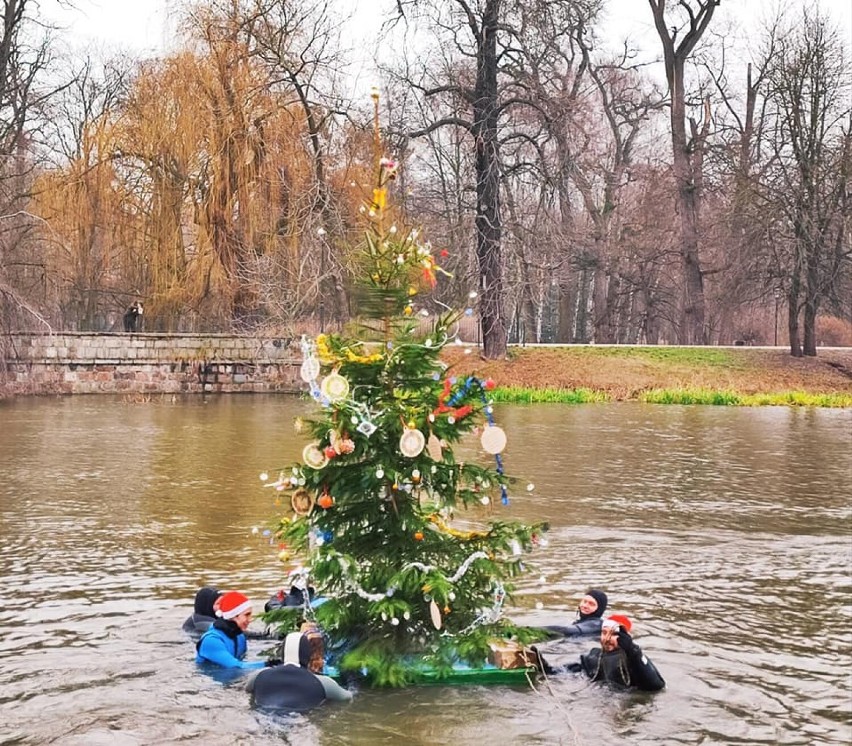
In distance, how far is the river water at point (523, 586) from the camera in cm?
682

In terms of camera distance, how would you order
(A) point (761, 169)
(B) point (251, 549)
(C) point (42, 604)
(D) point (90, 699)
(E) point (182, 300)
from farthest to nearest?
(A) point (761, 169)
(E) point (182, 300)
(B) point (251, 549)
(C) point (42, 604)
(D) point (90, 699)

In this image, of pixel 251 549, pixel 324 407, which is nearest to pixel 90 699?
pixel 324 407

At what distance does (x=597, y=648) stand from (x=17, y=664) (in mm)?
4040

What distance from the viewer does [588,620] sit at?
8664 millimetres

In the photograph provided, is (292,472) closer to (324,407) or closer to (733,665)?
(324,407)

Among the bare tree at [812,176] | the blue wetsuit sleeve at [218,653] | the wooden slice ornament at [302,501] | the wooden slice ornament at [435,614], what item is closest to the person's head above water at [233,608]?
the blue wetsuit sleeve at [218,653]

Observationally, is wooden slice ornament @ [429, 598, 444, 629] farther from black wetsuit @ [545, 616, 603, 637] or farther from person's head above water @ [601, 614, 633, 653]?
black wetsuit @ [545, 616, 603, 637]

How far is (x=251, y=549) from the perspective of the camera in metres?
11.5

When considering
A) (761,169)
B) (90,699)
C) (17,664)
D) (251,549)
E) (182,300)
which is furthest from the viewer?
(761,169)

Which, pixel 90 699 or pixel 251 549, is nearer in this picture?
pixel 90 699

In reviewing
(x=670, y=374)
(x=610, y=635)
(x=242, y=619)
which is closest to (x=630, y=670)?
(x=610, y=635)

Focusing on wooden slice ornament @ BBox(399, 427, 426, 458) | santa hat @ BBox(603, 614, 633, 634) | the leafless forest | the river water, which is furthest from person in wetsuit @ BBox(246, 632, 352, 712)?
the leafless forest

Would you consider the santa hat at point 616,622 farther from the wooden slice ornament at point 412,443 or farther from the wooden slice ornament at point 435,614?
the wooden slice ornament at point 412,443

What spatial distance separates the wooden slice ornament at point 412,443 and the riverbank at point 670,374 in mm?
23148
